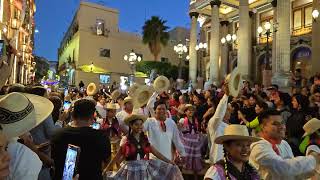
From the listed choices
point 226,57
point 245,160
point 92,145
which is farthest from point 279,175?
point 226,57

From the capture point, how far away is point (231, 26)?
3728cm

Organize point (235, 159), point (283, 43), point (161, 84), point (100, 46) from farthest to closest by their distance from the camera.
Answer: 1. point (100, 46)
2. point (283, 43)
3. point (161, 84)
4. point (235, 159)

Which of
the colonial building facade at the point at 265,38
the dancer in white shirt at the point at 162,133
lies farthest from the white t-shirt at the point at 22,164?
the colonial building facade at the point at 265,38

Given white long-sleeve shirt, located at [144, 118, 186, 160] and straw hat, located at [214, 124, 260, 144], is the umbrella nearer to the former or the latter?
white long-sleeve shirt, located at [144, 118, 186, 160]

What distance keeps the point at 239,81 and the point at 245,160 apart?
2916mm

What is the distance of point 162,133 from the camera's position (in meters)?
6.80

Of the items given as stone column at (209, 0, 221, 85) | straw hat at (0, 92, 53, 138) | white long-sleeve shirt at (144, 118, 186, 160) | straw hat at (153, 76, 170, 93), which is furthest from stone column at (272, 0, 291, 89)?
straw hat at (0, 92, 53, 138)

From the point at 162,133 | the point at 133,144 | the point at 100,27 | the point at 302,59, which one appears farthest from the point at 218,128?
the point at 100,27

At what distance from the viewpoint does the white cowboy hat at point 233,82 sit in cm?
589

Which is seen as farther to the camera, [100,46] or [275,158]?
[100,46]

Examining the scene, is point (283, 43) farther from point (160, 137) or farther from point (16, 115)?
point (16, 115)

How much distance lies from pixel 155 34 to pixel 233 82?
44.5 meters

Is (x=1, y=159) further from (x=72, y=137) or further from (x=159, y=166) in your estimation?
(x=159, y=166)

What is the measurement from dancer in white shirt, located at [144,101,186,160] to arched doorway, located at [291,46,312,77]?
22.2 metres
